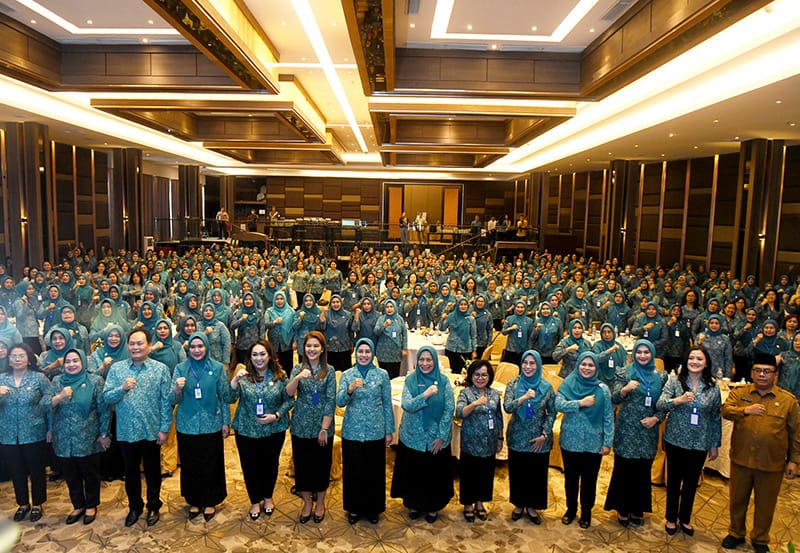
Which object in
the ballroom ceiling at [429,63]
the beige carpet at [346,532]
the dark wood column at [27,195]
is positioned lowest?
the beige carpet at [346,532]

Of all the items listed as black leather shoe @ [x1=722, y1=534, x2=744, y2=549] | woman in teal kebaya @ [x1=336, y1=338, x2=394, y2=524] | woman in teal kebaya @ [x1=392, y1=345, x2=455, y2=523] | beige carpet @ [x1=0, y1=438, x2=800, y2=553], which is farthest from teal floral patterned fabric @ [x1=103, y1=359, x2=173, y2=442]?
black leather shoe @ [x1=722, y1=534, x2=744, y2=549]

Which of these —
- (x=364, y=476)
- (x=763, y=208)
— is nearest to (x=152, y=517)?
(x=364, y=476)

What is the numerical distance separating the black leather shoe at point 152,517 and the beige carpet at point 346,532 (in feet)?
0.17

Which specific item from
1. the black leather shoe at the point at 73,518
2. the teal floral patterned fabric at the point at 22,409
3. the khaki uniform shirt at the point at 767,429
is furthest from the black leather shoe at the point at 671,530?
the teal floral patterned fabric at the point at 22,409

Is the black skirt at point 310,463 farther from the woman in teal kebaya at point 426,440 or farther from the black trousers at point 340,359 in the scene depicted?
the black trousers at point 340,359

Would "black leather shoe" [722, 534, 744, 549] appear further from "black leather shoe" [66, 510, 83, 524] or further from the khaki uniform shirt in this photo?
"black leather shoe" [66, 510, 83, 524]

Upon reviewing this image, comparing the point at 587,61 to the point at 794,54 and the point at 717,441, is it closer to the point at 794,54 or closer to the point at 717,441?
the point at 794,54

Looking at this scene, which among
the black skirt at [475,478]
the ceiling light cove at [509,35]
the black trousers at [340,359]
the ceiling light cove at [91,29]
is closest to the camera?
the black skirt at [475,478]

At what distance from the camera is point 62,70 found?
33.2 ft

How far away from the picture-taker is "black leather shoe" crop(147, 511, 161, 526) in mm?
4926

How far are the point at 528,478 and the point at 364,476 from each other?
142 cm

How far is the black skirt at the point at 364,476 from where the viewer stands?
486 cm

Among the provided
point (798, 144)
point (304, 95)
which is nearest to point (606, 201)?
point (798, 144)

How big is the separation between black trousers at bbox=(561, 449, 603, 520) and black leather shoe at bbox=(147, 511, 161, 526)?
11.6 ft
